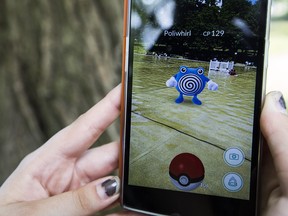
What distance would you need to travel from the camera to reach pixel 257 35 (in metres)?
0.66

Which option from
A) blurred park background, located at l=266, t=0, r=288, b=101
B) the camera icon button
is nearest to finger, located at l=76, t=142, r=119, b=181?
the camera icon button

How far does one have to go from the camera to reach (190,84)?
73 cm

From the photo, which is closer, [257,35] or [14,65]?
[257,35]

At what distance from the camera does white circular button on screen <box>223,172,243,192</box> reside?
687mm

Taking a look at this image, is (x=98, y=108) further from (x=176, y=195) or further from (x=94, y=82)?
(x=94, y=82)

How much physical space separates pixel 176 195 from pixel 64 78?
64cm

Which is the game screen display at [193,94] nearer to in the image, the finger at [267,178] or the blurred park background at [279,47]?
the finger at [267,178]

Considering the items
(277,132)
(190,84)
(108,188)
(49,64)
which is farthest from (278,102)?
(49,64)

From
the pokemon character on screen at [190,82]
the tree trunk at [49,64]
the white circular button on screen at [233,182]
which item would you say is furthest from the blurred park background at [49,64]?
the white circular button on screen at [233,182]

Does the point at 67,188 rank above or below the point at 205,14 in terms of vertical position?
below

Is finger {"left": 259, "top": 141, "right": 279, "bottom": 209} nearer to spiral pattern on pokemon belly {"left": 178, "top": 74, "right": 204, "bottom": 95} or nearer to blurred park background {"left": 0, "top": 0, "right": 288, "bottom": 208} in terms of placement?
spiral pattern on pokemon belly {"left": 178, "top": 74, "right": 204, "bottom": 95}

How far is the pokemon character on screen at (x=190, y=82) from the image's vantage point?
718 millimetres

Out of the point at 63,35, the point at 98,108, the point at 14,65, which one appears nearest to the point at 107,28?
the point at 63,35

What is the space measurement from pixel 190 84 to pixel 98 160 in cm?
30
